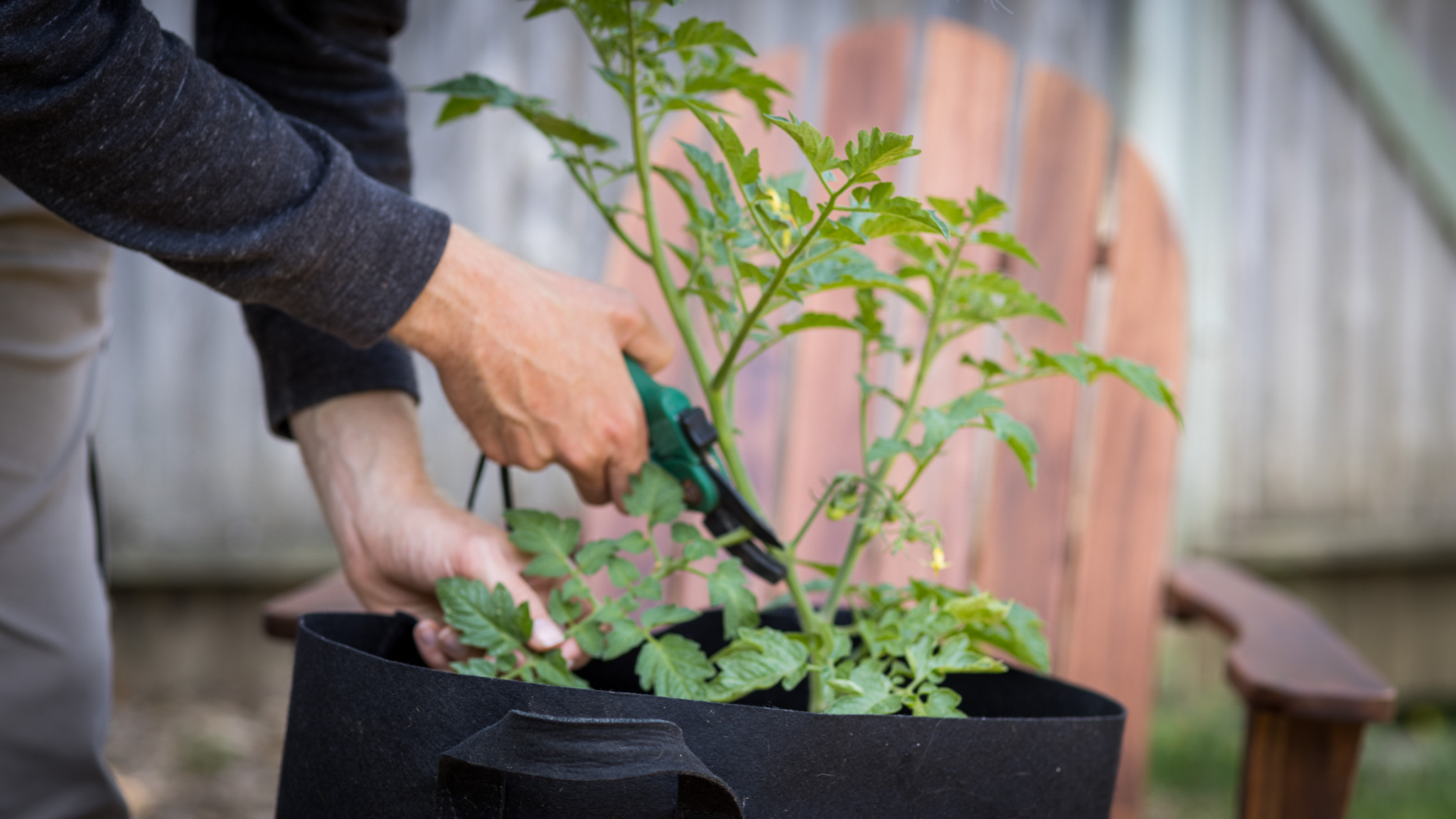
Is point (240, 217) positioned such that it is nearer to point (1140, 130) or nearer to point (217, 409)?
point (217, 409)

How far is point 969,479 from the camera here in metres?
1.33

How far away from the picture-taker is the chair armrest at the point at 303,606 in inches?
37.7

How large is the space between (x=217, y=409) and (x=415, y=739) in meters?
1.73

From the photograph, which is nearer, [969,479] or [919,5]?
[969,479]

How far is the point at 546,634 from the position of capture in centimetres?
60

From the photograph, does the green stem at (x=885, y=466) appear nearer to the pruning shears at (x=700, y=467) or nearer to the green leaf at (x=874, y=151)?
the pruning shears at (x=700, y=467)

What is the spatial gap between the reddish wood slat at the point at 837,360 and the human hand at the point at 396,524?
24.0 inches

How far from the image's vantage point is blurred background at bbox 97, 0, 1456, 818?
1974 mm

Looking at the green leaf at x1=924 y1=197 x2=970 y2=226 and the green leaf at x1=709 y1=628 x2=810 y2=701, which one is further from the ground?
the green leaf at x1=924 y1=197 x2=970 y2=226

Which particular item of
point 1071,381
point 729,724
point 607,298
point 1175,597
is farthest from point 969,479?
point 729,724

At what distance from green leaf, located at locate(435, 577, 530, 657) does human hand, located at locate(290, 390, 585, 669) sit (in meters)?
0.03

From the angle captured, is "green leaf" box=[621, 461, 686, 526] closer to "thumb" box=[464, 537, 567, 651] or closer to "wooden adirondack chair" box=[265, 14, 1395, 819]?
"thumb" box=[464, 537, 567, 651]

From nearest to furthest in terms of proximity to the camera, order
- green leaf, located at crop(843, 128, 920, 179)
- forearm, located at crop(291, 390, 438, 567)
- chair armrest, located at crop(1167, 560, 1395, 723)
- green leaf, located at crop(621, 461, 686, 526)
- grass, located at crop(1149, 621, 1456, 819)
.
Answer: green leaf, located at crop(843, 128, 920, 179), green leaf, located at crop(621, 461, 686, 526), forearm, located at crop(291, 390, 438, 567), chair armrest, located at crop(1167, 560, 1395, 723), grass, located at crop(1149, 621, 1456, 819)

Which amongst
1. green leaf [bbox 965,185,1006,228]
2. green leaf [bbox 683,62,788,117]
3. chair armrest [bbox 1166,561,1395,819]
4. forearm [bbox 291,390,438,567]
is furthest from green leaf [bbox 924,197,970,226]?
chair armrest [bbox 1166,561,1395,819]
